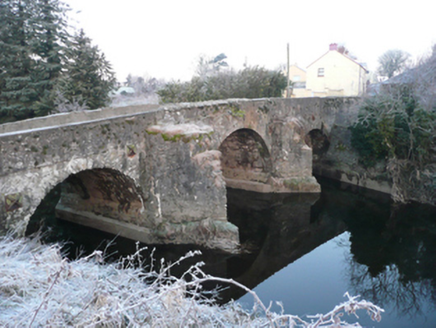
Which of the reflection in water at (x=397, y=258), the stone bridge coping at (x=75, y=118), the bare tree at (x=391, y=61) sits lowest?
the reflection in water at (x=397, y=258)

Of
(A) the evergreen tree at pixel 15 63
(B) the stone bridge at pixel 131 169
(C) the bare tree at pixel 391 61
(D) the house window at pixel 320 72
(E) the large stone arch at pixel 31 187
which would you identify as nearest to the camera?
(E) the large stone arch at pixel 31 187

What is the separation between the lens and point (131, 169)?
1058cm

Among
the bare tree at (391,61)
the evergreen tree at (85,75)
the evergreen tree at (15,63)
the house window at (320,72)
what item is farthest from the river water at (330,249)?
the bare tree at (391,61)

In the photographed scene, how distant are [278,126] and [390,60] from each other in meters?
28.5

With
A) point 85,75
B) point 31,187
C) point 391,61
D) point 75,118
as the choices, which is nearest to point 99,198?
point 75,118

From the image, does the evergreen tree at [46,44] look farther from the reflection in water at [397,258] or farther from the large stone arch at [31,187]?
the reflection in water at [397,258]

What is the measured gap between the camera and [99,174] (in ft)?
35.9

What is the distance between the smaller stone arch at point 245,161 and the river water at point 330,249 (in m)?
0.94

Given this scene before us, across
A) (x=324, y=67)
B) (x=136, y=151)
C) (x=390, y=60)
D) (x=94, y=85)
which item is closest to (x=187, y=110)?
(x=136, y=151)

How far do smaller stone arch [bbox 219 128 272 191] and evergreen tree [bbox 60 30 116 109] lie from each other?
667 cm

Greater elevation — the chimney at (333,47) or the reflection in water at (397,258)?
the chimney at (333,47)

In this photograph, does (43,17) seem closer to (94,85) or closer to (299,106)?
(94,85)

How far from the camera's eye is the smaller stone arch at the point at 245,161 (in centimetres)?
1637

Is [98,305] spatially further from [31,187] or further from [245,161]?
[245,161]
